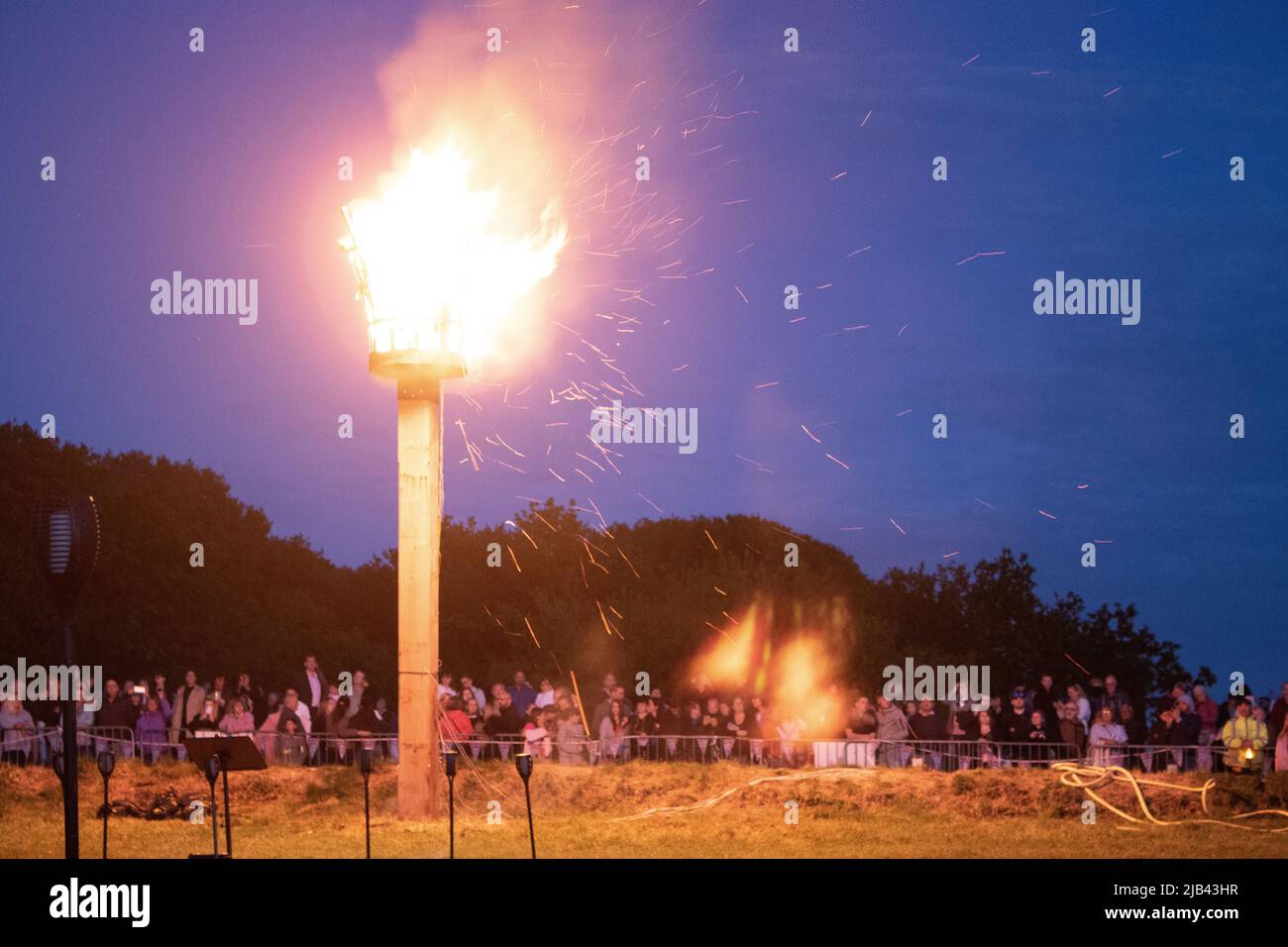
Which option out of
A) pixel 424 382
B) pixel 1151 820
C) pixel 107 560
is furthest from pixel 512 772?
pixel 107 560

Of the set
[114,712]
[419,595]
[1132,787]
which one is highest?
[419,595]

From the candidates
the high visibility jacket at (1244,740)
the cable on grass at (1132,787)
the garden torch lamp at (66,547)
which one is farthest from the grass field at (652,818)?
the garden torch lamp at (66,547)

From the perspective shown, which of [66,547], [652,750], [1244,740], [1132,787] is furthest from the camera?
[652,750]

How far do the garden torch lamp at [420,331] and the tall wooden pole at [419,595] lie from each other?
0.02 m

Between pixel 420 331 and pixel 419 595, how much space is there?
4.10m

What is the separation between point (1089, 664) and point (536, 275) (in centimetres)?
3806

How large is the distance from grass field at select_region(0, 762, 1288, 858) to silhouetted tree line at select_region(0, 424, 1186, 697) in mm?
31030

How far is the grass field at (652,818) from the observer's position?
18.4 meters

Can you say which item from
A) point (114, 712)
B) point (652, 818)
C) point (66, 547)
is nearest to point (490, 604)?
point (114, 712)

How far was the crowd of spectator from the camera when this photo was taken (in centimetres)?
2141

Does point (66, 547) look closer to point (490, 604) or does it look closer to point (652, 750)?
point (652, 750)

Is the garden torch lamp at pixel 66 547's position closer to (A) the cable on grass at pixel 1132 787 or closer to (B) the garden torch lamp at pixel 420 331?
(B) the garden torch lamp at pixel 420 331

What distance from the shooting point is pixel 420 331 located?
21719 millimetres
